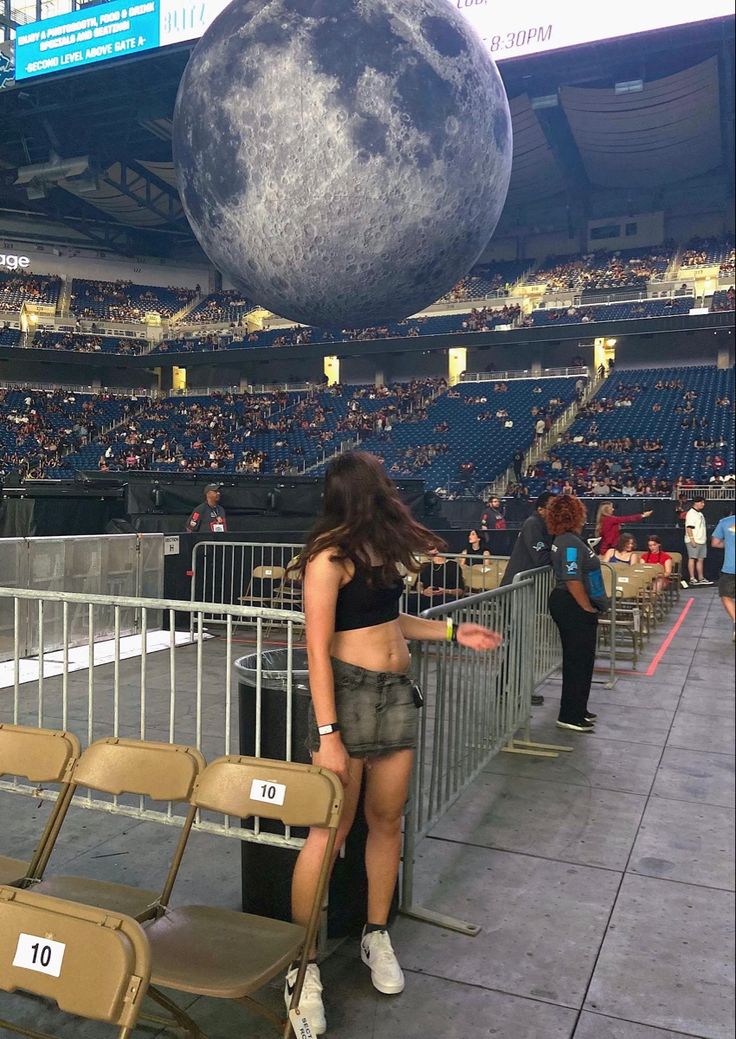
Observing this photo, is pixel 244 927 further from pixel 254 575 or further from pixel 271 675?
pixel 254 575

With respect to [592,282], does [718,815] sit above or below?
below

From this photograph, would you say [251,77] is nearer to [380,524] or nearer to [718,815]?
[380,524]

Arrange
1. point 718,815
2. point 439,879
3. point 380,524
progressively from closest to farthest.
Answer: point 380,524, point 439,879, point 718,815

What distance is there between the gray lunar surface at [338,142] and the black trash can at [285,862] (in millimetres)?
1510

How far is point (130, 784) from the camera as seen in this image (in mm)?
Answer: 2807

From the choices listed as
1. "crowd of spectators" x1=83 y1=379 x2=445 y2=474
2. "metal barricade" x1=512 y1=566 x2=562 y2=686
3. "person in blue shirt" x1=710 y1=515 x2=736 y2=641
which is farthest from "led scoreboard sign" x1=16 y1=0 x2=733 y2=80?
"crowd of spectators" x1=83 y1=379 x2=445 y2=474

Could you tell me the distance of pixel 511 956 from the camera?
9.73 feet

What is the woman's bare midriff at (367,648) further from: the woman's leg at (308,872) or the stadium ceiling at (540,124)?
the stadium ceiling at (540,124)

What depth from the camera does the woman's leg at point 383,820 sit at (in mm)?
2791

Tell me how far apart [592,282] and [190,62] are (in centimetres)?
3857

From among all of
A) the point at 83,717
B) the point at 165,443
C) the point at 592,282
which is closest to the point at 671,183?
the point at 592,282

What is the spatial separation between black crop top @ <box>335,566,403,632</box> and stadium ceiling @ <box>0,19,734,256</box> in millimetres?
13049

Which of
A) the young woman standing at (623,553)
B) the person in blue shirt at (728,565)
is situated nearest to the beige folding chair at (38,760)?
the person in blue shirt at (728,565)

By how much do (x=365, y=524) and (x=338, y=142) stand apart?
4.06ft
